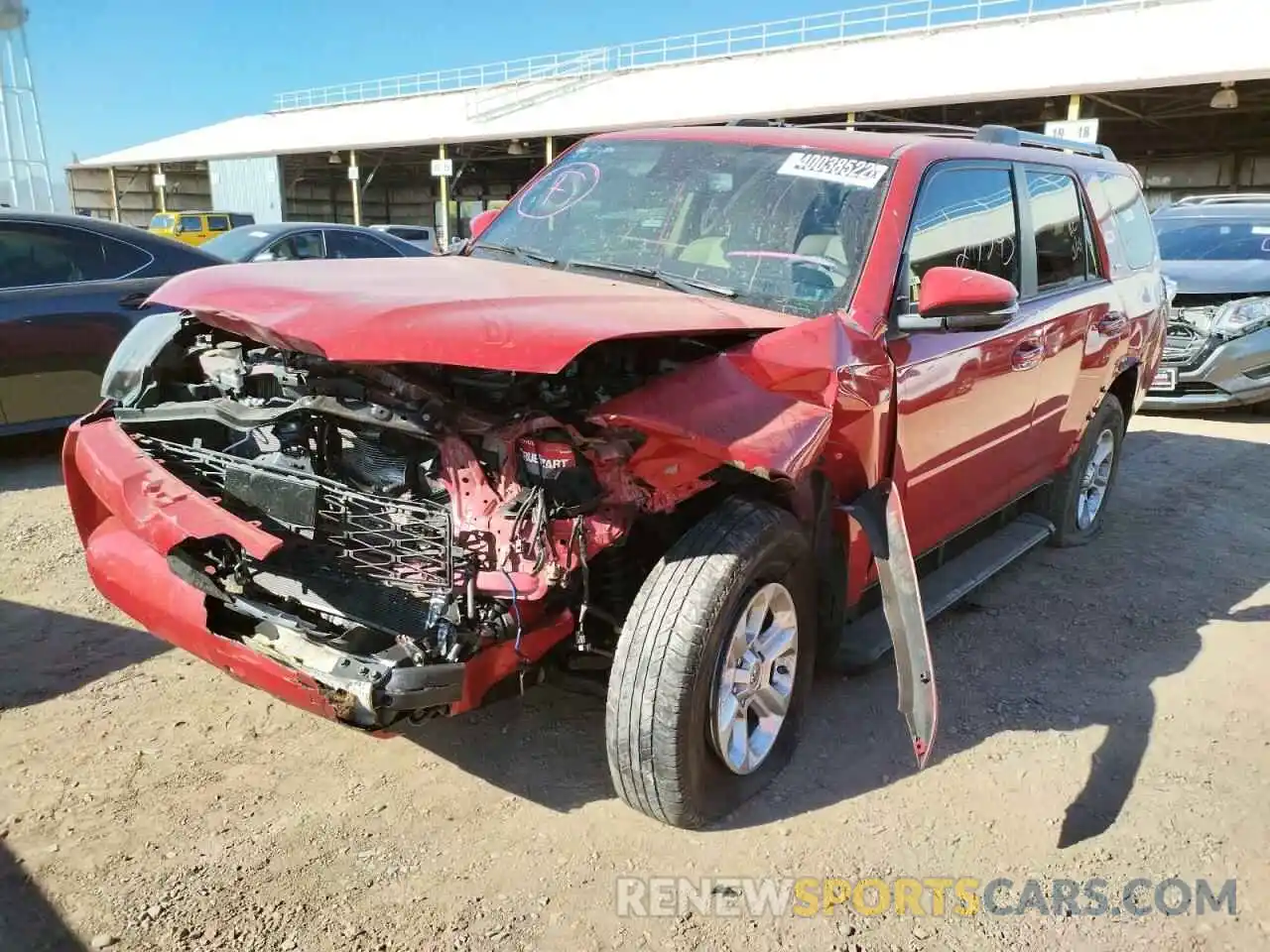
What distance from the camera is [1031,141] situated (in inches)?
178

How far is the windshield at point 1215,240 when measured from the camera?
31.0 feet

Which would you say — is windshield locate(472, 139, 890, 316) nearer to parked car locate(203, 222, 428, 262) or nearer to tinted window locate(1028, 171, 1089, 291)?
tinted window locate(1028, 171, 1089, 291)

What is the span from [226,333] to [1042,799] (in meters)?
3.10

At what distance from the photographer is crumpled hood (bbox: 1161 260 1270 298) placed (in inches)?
335

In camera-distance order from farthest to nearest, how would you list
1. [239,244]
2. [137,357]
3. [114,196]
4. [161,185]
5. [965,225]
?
[114,196] → [161,185] → [239,244] → [965,225] → [137,357]

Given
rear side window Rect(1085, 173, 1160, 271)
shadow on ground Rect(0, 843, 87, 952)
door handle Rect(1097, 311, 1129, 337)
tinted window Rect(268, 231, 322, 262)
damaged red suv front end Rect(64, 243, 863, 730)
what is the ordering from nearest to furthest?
1. shadow on ground Rect(0, 843, 87, 952)
2. damaged red suv front end Rect(64, 243, 863, 730)
3. door handle Rect(1097, 311, 1129, 337)
4. rear side window Rect(1085, 173, 1160, 271)
5. tinted window Rect(268, 231, 322, 262)

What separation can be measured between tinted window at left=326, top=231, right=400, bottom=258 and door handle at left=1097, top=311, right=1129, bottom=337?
7.29m

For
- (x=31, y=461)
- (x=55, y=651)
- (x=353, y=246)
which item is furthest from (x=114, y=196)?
(x=55, y=651)

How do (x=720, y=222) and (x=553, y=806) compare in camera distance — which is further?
(x=720, y=222)

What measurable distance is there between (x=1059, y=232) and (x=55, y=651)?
4486 mm

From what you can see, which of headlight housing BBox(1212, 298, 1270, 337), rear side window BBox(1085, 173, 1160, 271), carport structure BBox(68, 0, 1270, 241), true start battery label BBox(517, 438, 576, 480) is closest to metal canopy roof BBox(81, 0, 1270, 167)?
carport structure BBox(68, 0, 1270, 241)

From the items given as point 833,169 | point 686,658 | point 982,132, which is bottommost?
point 686,658

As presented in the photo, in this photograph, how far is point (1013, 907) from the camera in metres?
2.56

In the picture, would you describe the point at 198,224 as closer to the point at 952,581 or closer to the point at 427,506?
the point at 952,581
